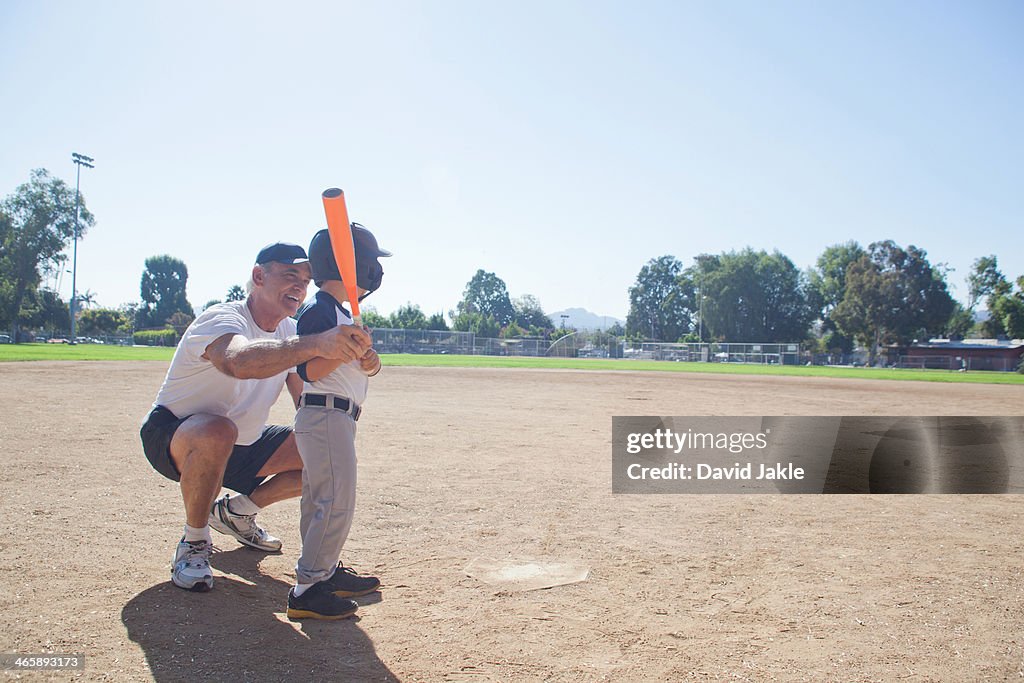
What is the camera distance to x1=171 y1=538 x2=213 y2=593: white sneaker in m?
3.19

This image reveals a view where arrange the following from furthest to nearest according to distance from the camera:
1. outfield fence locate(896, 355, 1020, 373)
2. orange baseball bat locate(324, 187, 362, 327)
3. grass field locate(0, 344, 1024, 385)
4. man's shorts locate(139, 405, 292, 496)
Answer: outfield fence locate(896, 355, 1020, 373)
grass field locate(0, 344, 1024, 385)
man's shorts locate(139, 405, 292, 496)
orange baseball bat locate(324, 187, 362, 327)

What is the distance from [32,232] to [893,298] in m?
86.5

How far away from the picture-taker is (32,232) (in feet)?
224

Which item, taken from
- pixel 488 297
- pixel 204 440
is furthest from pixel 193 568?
pixel 488 297

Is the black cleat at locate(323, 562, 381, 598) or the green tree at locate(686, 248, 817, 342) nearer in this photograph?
the black cleat at locate(323, 562, 381, 598)

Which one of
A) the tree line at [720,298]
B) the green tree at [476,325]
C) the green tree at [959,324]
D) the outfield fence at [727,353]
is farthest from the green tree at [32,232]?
the green tree at [959,324]

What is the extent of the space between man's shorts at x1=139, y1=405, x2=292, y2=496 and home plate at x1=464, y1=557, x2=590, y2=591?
1.31m

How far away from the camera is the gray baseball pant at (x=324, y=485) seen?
299 cm

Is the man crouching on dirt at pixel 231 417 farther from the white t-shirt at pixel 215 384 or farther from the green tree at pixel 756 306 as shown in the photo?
the green tree at pixel 756 306

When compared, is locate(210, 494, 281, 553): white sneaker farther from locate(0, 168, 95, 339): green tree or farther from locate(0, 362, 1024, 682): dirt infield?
locate(0, 168, 95, 339): green tree

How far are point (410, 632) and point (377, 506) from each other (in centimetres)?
225

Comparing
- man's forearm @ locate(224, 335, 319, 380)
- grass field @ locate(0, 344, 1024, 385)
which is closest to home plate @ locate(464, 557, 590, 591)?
man's forearm @ locate(224, 335, 319, 380)

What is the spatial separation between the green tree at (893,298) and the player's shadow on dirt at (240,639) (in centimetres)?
7432

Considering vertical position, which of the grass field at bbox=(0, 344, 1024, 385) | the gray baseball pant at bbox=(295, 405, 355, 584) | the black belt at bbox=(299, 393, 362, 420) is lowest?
the grass field at bbox=(0, 344, 1024, 385)
